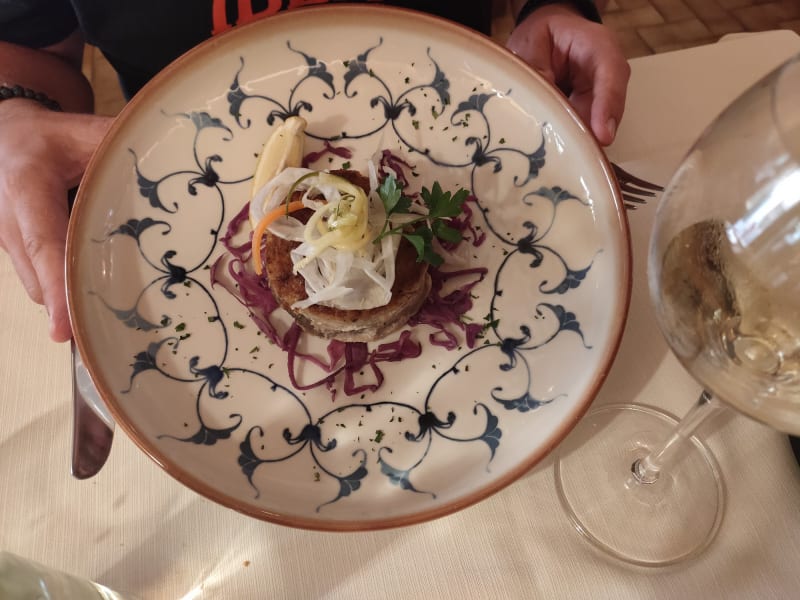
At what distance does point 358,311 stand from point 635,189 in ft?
2.07

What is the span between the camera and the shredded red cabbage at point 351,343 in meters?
0.98

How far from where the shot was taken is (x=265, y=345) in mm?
1011

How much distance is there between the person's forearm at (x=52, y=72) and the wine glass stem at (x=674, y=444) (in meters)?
1.58

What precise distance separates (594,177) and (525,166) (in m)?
0.14

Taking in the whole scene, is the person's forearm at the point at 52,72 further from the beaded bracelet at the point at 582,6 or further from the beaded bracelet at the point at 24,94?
the beaded bracelet at the point at 582,6

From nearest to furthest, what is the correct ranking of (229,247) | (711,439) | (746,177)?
(746,177)
(711,439)
(229,247)

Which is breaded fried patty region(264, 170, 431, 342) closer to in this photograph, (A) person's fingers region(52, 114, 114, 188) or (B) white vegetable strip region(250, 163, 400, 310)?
(B) white vegetable strip region(250, 163, 400, 310)

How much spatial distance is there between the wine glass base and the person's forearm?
1.50 m

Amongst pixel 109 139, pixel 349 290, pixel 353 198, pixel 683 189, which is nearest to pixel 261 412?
pixel 349 290

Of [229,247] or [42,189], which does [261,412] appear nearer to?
[229,247]

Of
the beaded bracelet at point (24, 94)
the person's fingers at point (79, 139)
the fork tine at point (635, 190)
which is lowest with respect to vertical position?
the beaded bracelet at point (24, 94)

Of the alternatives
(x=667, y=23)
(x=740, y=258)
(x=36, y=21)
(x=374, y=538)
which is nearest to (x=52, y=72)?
(x=36, y=21)

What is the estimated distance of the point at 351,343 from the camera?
3.35 ft

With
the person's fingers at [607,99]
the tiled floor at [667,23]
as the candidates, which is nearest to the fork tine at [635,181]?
the person's fingers at [607,99]
